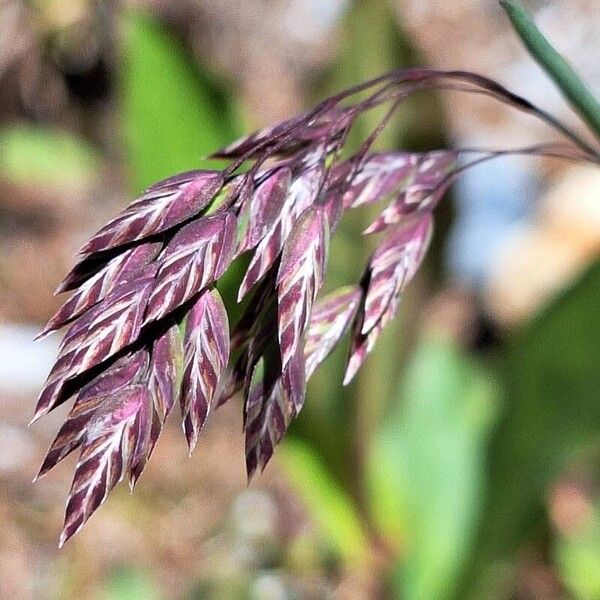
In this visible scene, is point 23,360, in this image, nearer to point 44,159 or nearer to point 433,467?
point 44,159

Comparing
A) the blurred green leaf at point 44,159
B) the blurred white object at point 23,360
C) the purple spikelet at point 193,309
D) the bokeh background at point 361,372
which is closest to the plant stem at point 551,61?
the purple spikelet at point 193,309

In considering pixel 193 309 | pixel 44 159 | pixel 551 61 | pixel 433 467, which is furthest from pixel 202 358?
pixel 44 159

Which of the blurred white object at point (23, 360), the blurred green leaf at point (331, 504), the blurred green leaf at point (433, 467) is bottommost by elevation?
the blurred green leaf at point (433, 467)

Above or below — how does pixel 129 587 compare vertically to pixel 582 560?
above

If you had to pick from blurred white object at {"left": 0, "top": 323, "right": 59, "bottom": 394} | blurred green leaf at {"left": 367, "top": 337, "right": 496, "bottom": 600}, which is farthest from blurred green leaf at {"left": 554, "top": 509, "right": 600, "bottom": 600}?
blurred white object at {"left": 0, "top": 323, "right": 59, "bottom": 394}

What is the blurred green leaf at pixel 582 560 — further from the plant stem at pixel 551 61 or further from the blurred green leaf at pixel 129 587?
the plant stem at pixel 551 61

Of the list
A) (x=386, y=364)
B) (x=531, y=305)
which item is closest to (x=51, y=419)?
(x=386, y=364)

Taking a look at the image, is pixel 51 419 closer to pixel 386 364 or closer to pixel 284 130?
pixel 386 364
